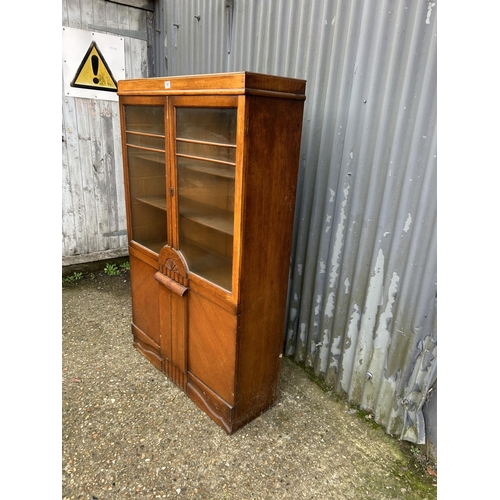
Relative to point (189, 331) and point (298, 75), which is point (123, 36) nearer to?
point (298, 75)

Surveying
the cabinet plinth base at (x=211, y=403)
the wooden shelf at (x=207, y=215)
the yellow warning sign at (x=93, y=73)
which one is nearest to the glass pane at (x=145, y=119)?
the wooden shelf at (x=207, y=215)

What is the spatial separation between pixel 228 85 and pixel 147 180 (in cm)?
119

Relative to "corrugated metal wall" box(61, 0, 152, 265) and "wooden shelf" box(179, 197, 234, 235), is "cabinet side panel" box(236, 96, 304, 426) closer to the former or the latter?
"wooden shelf" box(179, 197, 234, 235)

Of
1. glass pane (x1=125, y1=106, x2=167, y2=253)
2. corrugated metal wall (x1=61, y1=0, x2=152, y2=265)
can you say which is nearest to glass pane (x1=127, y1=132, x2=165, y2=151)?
glass pane (x1=125, y1=106, x2=167, y2=253)

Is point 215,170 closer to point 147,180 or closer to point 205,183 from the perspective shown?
point 205,183

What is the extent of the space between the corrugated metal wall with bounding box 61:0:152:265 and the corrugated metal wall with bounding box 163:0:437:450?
4.88 ft

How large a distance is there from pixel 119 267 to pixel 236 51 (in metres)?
2.84

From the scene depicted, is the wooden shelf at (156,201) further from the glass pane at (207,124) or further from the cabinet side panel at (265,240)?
the cabinet side panel at (265,240)

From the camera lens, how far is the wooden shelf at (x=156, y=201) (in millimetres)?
2653

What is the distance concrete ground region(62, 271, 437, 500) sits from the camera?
6.61 feet

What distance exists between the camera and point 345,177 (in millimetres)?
2346

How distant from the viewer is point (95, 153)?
407cm

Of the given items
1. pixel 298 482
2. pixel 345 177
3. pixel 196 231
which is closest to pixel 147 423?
pixel 298 482

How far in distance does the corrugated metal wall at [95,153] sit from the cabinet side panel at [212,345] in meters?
2.36
